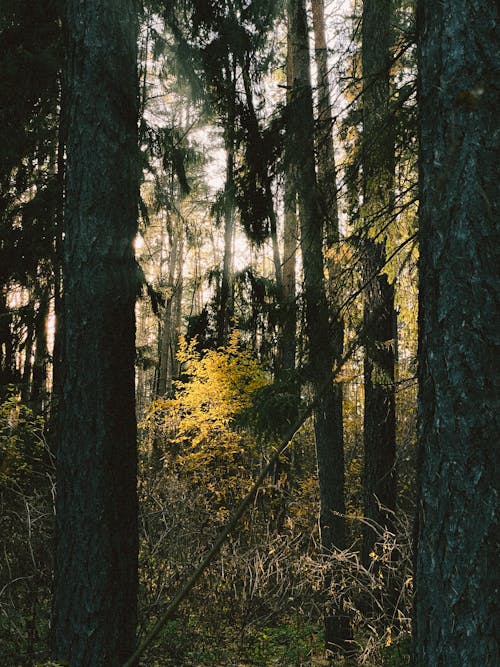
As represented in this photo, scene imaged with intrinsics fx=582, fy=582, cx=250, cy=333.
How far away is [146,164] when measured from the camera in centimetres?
558

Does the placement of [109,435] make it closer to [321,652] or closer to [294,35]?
[321,652]

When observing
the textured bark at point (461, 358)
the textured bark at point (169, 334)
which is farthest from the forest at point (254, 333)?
the textured bark at point (169, 334)

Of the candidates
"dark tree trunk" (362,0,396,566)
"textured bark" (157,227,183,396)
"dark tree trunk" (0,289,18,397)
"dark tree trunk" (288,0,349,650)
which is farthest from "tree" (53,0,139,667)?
"textured bark" (157,227,183,396)

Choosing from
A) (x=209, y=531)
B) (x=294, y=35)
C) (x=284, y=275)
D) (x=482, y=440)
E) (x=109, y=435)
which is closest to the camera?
(x=482, y=440)

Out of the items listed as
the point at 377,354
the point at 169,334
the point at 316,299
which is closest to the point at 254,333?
the point at 377,354

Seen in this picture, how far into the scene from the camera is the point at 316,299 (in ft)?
13.5

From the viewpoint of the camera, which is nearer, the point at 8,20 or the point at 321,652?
the point at 8,20

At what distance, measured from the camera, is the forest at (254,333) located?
1905 mm

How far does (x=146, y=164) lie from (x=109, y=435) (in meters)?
3.08

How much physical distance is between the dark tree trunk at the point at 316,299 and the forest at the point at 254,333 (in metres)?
0.03

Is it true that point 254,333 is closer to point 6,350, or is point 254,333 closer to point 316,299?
point 316,299

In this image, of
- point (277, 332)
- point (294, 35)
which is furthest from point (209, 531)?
point (294, 35)

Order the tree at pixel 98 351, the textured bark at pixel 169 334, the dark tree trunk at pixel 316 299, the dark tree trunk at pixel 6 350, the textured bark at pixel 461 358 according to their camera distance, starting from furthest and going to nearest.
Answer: the textured bark at pixel 169 334, the dark tree trunk at pixel 6 350, the dark tree trunk at pixel 316 299, the tree at pixel 98 351, the textured bark at pixel 461 358

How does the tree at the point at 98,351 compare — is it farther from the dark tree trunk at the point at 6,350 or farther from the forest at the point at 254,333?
the dark tree trunk at the point at 6,350
